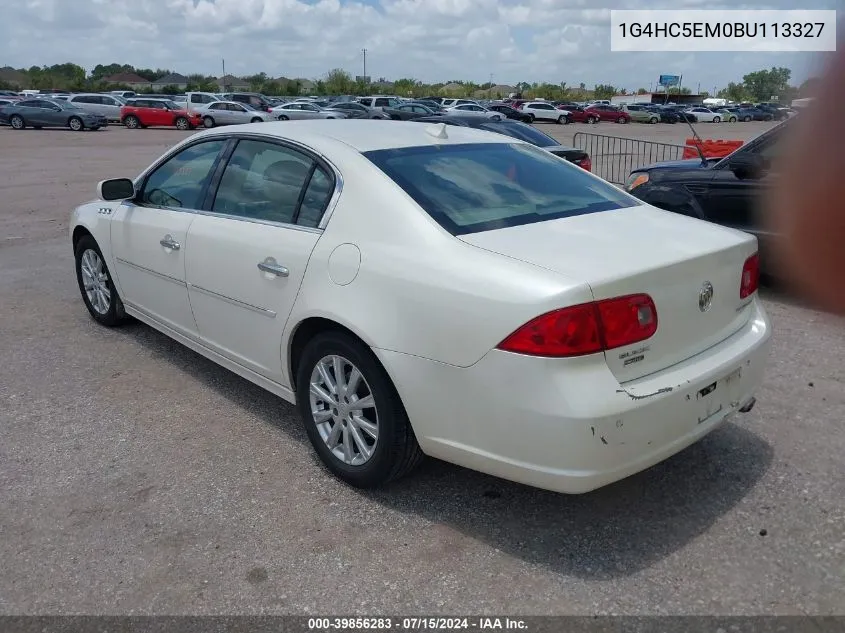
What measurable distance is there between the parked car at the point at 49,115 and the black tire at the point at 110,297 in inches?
1238

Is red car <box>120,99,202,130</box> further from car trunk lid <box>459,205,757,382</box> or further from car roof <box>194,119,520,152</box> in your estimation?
car trunk lid <box>459,205,757,382</box>

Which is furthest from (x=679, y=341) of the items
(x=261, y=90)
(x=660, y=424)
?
(x=261, y=90)

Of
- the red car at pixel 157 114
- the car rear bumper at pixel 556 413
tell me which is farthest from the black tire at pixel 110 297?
the red car at pixel 157 114

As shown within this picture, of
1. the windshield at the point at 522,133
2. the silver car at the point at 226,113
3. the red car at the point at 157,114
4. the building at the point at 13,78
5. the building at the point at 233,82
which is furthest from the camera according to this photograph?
the building at the point at 233,82

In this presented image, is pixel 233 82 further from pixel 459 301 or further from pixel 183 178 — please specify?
pixel 459 301

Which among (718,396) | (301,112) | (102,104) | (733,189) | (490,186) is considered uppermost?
(102,104)

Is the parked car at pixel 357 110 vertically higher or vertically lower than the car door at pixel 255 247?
higher

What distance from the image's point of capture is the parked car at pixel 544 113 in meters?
48.7

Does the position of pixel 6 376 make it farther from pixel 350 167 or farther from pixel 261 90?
pixel 261 90

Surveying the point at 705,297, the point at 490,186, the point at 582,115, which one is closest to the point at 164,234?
the point at 490,186

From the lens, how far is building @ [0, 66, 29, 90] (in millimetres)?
81312

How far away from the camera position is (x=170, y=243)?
14.6 feet

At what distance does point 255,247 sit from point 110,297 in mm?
2337

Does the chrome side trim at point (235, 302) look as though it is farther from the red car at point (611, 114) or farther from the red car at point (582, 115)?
the red car at point (611, 114)
